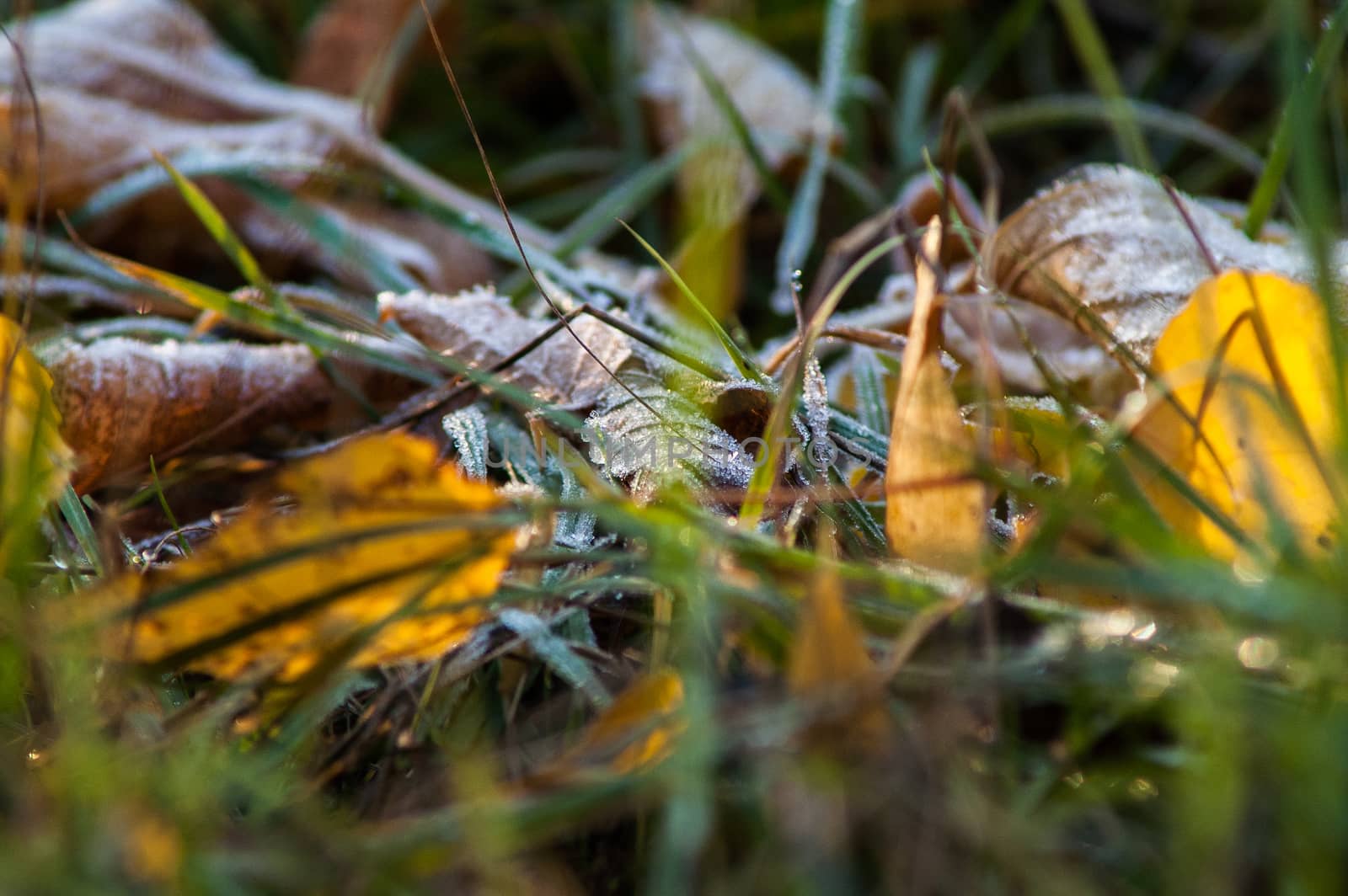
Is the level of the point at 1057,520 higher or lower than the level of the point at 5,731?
higher

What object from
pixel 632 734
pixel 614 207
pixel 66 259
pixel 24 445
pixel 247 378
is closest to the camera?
pixel 632 734

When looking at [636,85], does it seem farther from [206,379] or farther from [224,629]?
[224,629]

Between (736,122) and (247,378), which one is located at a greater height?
(736,122)

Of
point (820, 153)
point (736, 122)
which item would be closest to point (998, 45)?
point (820, 153)

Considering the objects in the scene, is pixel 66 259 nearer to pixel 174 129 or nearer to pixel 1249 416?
pixel 174 129

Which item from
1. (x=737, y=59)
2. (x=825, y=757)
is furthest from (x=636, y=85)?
(x=825, y=757)

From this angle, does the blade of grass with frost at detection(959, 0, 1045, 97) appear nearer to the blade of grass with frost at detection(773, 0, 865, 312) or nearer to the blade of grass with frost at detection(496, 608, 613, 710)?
the blade of grass with frost at detection(773, 0, 865, 312)
